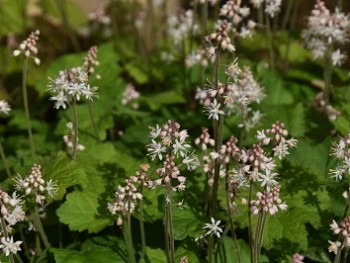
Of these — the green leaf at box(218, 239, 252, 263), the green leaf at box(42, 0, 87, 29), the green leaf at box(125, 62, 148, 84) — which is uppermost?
the green leaf at box(42, 0, 87, 29)

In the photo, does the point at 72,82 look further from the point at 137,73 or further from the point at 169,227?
the point at 137,73

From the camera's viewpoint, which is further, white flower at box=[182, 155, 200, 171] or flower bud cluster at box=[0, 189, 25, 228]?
white flower at box=[182, 155, 200, 171]

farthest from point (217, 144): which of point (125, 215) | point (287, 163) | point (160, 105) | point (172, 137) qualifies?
point (160, 105)

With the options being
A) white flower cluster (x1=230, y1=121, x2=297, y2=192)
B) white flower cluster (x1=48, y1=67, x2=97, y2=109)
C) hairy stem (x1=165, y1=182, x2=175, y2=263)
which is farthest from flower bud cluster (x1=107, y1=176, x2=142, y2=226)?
white flower cluster (x1=48, y1=67, x2=97, y2=109)

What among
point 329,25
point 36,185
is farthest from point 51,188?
point 329,25

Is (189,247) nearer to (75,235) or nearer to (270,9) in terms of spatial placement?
(75,235)

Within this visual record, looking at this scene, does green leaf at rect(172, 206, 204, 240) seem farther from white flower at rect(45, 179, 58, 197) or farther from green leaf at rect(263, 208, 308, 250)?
white flower at rect(45, 179, 58, 197)

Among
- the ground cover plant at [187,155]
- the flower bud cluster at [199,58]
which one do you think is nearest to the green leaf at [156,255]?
the ground cover plant at [187,155]

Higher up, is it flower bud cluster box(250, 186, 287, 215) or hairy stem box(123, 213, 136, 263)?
flower bud cluster box(250, 186, 287, 215)
